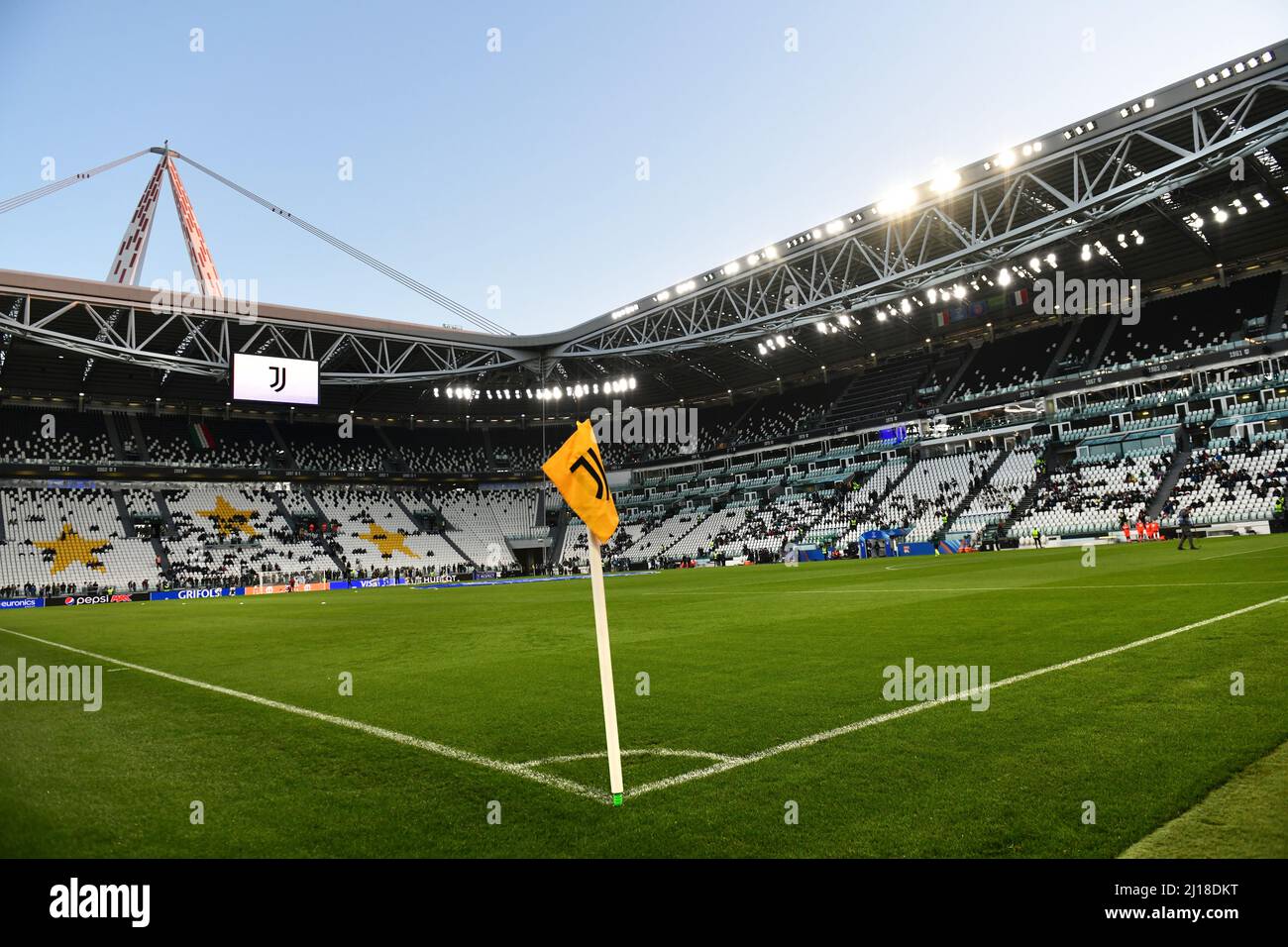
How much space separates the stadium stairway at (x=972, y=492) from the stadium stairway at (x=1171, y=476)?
9.49 m

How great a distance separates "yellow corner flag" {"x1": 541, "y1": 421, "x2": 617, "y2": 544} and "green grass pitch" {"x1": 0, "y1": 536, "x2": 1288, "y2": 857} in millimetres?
1746

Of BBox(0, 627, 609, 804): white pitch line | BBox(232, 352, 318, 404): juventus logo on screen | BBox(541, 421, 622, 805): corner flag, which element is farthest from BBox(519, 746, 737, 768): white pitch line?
BBox(232, 352, 318, 404): juventus logo on screen

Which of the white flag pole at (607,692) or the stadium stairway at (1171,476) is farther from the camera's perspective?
the stadium stairway at (1171,476)

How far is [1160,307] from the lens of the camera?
50.2m

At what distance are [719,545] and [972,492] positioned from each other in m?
19.4

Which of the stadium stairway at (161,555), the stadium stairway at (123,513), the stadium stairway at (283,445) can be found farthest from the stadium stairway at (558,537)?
the stadium stairway at (123,513)

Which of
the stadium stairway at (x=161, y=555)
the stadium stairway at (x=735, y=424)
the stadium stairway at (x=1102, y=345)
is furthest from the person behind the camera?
the stadium stairway at (x=735, y=424)

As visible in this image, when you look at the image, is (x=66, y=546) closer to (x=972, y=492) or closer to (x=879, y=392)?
(x=972, y=492)

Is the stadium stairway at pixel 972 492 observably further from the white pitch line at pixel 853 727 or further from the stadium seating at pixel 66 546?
the stadium seating at pixel 66 546

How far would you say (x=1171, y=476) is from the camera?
134 ft

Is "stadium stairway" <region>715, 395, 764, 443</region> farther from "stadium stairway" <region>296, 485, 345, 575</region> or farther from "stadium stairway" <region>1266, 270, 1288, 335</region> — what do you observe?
"stadium stairway" <region>1266, 270, 1288, 335</region>

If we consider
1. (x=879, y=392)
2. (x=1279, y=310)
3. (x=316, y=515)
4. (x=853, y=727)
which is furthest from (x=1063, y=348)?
(x=316, y=515)

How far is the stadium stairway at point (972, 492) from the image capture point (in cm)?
4703
